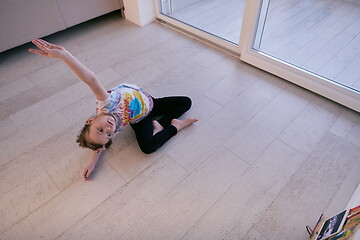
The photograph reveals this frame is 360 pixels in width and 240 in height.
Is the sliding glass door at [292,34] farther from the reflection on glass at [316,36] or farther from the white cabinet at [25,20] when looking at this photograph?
the white cabinet at [25,20]

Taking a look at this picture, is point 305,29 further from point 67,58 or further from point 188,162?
point 67,58

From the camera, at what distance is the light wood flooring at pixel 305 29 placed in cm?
172

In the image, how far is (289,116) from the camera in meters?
1.42

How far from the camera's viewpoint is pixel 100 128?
1060 millimetres

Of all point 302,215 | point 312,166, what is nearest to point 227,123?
point 312,166

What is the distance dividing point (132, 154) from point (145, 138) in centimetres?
12

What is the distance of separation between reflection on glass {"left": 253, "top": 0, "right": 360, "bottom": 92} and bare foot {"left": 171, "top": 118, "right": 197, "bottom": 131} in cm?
78

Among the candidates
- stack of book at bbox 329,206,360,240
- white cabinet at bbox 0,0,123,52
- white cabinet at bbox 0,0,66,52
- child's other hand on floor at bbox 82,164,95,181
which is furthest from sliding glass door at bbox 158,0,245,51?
stack of book at bbox 329,206,360,240

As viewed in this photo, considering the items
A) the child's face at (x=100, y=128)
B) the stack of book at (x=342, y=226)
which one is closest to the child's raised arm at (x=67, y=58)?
the child's face at (x=100, y=128)

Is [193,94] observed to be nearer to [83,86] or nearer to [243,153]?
[243,153]

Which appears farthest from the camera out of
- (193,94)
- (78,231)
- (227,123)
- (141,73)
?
(141,73)

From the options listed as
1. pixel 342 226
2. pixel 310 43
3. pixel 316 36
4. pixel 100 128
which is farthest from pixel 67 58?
pixel 316 36

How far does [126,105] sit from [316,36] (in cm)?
168

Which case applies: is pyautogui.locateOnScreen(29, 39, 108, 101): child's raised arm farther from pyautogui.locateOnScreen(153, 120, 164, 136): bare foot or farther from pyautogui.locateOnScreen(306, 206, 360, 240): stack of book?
pyautogui.locateOnScreen(306, 206, 360, 240): stack of book
